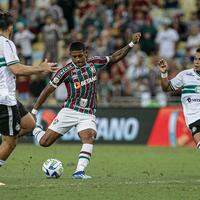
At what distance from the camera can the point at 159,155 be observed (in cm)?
1955

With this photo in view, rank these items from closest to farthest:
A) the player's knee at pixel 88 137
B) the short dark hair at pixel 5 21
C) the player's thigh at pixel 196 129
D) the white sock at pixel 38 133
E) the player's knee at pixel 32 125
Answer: the short dark hair at pixel 5 21 → the player's knee at pixel 88 137 → the player's knee at pixel 32 125 → the player's thigh at pixel 196 129 → the white sock at pixel 38 133

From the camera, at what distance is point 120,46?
1012 inches

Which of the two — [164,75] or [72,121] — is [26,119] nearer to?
[72,121]

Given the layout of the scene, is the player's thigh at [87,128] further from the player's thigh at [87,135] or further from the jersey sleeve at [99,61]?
the jersey sleeve at [99,61]

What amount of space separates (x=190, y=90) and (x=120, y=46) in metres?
12.6

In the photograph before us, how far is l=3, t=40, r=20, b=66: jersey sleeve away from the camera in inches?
452

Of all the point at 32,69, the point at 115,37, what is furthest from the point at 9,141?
the point at 115,37

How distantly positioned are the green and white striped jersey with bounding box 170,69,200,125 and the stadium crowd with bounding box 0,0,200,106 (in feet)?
32.5

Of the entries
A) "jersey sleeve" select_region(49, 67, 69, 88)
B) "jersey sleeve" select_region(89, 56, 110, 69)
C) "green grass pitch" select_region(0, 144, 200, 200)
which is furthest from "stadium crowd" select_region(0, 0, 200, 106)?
"jersey sleeve" select_region(49, 67, 69, 88)

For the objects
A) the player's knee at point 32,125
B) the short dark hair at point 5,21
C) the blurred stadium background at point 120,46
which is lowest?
the player's knee at point 32,125

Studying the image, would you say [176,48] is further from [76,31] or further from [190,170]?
[190,170]

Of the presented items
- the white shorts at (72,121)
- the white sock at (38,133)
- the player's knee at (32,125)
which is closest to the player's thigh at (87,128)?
the white shorts at (72,121)

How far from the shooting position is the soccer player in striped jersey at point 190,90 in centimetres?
1312

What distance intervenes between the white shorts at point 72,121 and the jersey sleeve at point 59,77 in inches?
20.6
